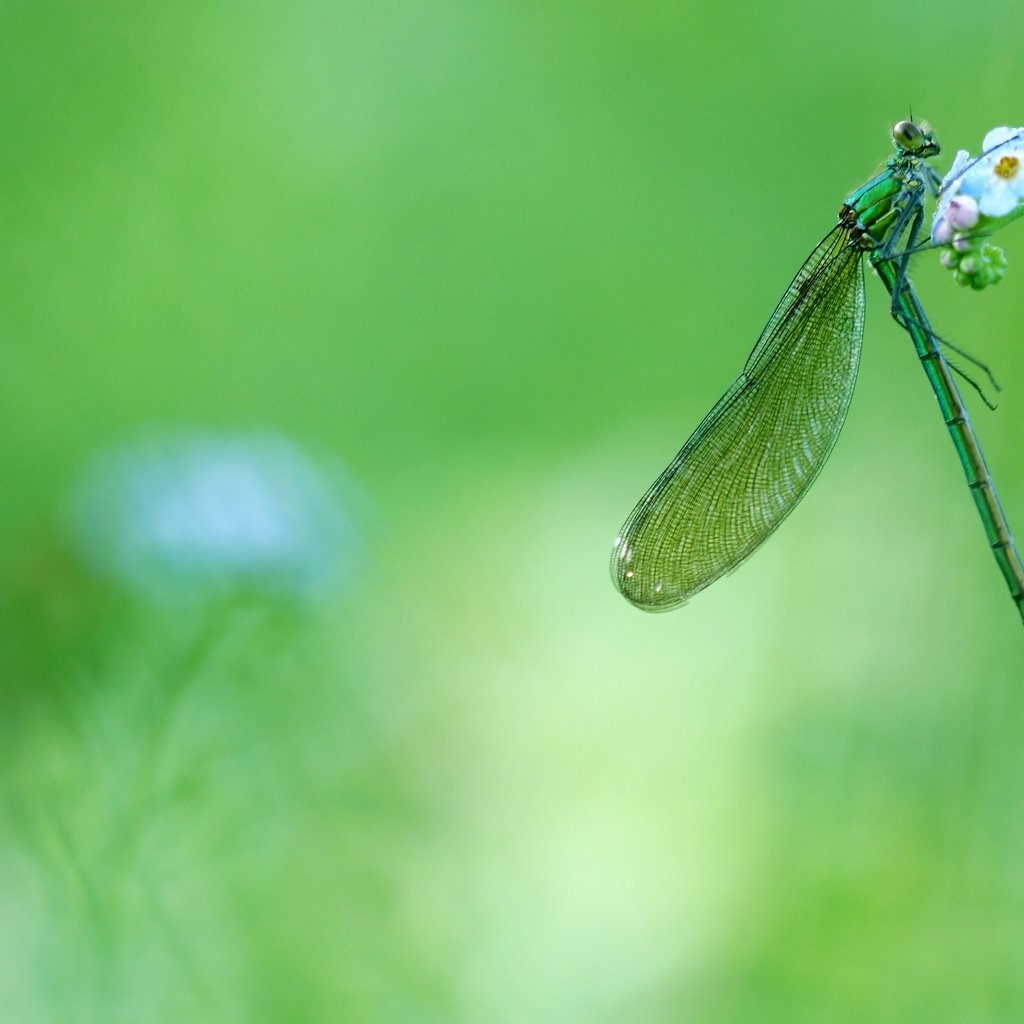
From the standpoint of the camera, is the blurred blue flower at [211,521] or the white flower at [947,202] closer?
the white flower at [947,202]

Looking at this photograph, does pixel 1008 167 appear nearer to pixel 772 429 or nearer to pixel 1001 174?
pixel 1001 174

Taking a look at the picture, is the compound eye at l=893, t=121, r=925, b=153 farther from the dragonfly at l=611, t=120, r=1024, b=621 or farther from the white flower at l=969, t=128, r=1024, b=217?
the white flower at l=969, t=128, r=1024, b=217

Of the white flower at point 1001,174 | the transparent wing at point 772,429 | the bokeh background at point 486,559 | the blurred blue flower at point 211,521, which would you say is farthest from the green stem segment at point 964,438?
the blurred blue flower at point 211,521

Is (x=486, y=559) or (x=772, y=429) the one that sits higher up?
(x=486, y=559)

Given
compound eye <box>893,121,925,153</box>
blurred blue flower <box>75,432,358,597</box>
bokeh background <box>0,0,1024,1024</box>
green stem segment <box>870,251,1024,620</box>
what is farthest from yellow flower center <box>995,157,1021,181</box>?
blurred blue flower <box>75,432,358,597</box>

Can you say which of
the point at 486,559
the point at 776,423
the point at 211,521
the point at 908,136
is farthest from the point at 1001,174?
the point at 486,559

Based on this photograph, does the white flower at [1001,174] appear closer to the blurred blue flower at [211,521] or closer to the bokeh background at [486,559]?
the bokeh background at [486,559]

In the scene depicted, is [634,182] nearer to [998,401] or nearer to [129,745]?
[998,401]
